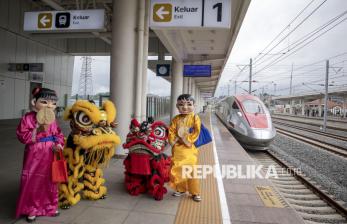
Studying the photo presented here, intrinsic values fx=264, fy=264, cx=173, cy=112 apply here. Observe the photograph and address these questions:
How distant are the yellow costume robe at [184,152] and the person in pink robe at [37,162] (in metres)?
1.59

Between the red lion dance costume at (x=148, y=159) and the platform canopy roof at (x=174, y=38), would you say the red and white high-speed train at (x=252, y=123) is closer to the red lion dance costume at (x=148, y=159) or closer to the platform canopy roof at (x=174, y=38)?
the platform canopy roof at (x=174, y=38)

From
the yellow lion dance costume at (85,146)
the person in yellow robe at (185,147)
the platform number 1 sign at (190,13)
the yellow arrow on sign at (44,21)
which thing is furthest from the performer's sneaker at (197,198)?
the yellow arrow on sign at (44,21)

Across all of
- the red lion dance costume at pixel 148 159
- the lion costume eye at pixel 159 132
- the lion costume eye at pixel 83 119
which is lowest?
the red lion dance costume at pixel 148 159

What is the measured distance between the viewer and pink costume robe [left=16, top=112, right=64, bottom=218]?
2.95 metres

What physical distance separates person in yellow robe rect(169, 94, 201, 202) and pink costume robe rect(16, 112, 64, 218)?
1645 millimetres

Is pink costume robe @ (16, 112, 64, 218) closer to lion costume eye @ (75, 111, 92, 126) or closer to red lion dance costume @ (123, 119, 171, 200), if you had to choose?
lion costume eye @ (75, 111, 92, 126)

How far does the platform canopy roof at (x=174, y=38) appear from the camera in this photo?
9.67m

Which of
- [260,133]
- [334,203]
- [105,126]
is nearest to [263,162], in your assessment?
[260,133]

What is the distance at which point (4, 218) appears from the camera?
3.10 metres

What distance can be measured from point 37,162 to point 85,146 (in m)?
0.54

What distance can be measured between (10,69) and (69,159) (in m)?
13.5

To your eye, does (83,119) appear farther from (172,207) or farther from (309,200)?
(309,200)

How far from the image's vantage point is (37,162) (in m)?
3.00

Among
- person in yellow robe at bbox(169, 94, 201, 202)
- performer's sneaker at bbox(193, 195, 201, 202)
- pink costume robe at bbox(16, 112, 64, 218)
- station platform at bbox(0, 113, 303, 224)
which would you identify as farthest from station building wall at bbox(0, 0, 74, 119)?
performer's sneaker at bbox(193, 195, 201, 202)
